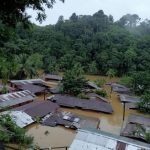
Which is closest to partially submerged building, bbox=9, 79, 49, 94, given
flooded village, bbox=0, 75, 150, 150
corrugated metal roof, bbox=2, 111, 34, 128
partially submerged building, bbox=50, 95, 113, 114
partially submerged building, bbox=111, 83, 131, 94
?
flooded village, bbox=0, 75, 150, 150

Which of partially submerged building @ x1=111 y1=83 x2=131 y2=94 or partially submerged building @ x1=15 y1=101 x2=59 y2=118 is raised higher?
partially submerged building @ x1=111 y1=83 x2=131 y2=94

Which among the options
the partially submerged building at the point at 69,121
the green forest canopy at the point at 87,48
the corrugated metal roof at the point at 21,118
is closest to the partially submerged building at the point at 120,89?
the green forest canopy at the point at 87,48

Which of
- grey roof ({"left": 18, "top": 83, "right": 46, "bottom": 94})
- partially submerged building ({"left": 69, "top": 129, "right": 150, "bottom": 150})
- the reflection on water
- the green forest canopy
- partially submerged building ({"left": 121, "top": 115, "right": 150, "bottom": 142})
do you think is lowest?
the reflection on water

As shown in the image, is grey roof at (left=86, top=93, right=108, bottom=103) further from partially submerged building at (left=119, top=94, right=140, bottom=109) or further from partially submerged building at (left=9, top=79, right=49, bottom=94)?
partially submerged building at (left=9, top=79, right=49, bottom=94)

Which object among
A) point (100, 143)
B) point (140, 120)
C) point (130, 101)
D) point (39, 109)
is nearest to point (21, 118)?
point (39, 109)

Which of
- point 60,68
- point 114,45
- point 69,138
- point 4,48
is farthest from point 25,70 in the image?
point 4,48

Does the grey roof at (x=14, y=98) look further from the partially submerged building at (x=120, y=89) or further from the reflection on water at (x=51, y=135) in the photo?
the partially submerged building at (x=120, y=89)

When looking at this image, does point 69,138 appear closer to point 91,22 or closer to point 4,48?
point 4,48
